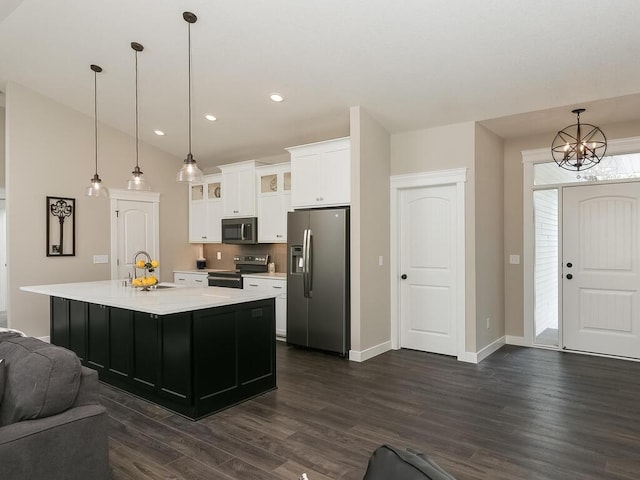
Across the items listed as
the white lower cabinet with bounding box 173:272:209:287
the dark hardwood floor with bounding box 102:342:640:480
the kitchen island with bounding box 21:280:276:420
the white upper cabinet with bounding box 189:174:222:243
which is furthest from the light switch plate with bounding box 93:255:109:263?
the dark hardwood floor with bounding box 102:342:640:480

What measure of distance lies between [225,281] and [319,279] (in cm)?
188

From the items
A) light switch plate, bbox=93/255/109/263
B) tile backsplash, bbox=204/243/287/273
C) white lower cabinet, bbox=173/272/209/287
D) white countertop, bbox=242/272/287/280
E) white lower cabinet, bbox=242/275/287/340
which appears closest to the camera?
white lower cabinet, bbox=242/275/287/340

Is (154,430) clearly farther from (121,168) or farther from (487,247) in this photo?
(121,168)

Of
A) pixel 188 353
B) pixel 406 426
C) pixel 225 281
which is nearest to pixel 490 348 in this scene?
pixel 406 426

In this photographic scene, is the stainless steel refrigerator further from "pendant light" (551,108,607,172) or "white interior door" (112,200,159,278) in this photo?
Result: "white interior door" (112,200,159,278)

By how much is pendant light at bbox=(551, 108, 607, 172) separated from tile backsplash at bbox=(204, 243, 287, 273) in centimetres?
382

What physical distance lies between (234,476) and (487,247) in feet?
12.5

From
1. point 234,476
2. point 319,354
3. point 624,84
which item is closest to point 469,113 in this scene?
point 624,84

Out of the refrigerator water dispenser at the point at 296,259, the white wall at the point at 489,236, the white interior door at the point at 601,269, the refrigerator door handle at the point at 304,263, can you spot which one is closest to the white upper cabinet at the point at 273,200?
the refrigerator water dispenser at the point at 296,259

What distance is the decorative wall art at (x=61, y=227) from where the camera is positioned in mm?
5691

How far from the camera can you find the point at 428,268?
16.7ft

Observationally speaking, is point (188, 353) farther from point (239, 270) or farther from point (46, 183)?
point (46, 183)

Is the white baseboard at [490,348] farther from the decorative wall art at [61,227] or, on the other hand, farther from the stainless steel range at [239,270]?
the decorative wall art at [61,227]

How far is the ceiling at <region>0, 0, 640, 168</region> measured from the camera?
3.21 m
